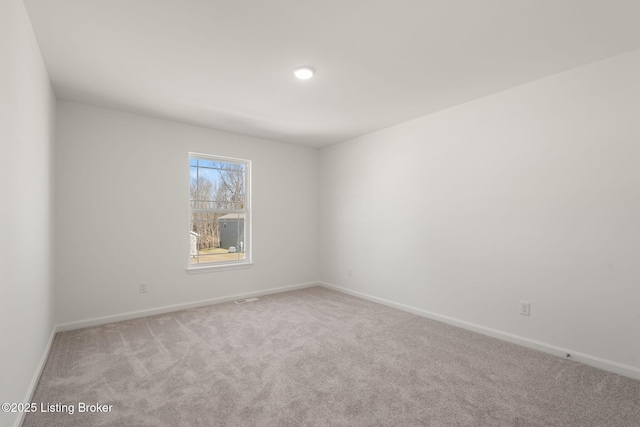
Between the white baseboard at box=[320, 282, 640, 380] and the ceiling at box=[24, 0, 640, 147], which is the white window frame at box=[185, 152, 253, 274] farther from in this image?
the white baseboard at box=[320, 282, 640, 380]

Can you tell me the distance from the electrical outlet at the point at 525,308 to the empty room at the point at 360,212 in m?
0.04

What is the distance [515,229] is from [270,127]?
3.16 meters

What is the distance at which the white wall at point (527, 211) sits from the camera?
2.30m

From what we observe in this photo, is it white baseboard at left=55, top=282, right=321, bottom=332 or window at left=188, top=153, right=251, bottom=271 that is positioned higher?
window at left=188, top=153, right=251, bottom=271

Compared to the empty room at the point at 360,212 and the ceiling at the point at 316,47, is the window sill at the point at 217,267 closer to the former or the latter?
the empty room at the point at 360,212

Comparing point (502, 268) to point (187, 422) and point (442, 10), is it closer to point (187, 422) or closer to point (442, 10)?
point (442, 10)

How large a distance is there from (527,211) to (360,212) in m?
2.19

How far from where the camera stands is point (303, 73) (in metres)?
2.56

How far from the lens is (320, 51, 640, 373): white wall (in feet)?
7.55

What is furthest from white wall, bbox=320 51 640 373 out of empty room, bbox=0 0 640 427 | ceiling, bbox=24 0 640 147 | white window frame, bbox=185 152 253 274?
white window frame, bbox=185 152 253 274

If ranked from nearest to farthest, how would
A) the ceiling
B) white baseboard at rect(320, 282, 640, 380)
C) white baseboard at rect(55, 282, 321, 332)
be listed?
the ceiling → white baseboard at rect(320, 282, 640, 380) → white baseboard at rect(55, 282, 321, 332)

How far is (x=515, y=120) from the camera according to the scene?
2.85m

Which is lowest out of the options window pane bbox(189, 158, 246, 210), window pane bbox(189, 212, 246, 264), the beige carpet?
the beige carpet

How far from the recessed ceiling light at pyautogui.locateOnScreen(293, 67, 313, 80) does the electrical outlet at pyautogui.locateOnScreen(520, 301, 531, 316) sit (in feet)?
9.39
